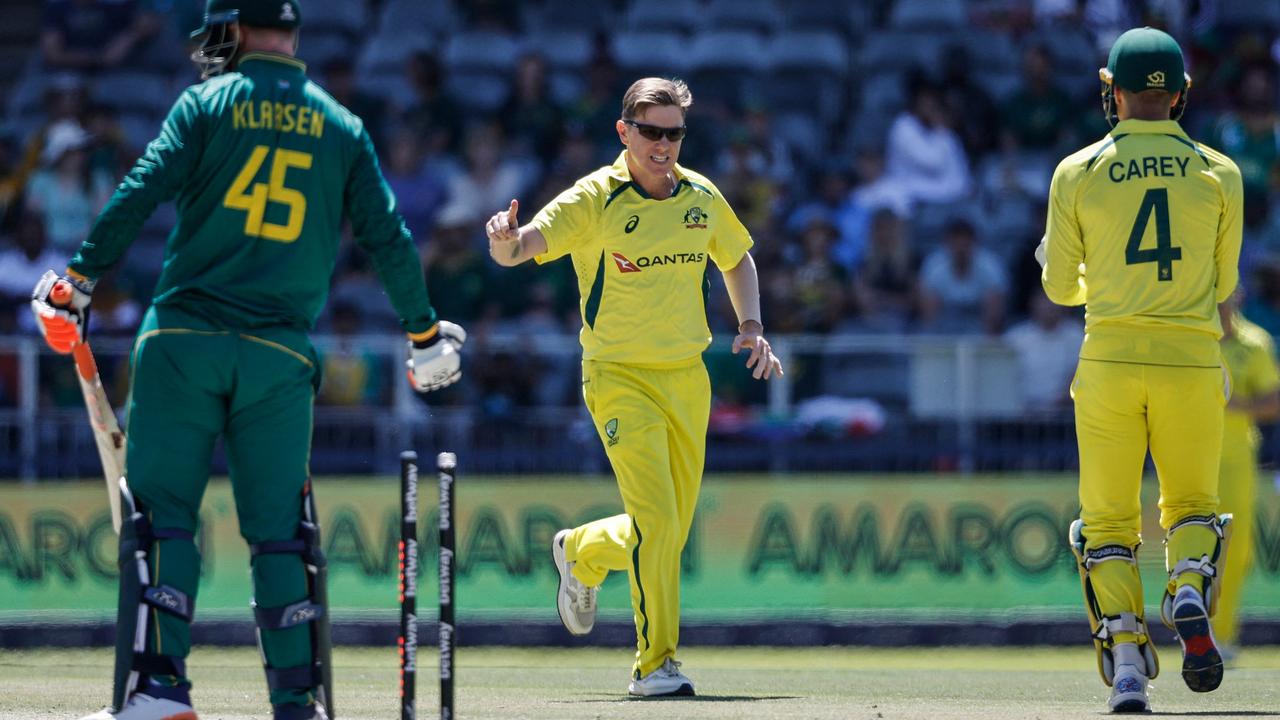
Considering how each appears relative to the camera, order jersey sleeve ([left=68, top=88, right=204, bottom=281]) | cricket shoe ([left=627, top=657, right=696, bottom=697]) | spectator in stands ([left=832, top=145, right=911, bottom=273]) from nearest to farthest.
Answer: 1. jersey sleeve ([left=68, top=88, right=204, bottom=281])
2. cricket shoe ([left=627, top=657, right=696, bottom=697])
3. spectator in stands ([left=832, top=145, right=911, bottom=273])

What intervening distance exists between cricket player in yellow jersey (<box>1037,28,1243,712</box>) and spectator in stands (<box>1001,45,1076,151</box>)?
930 cm

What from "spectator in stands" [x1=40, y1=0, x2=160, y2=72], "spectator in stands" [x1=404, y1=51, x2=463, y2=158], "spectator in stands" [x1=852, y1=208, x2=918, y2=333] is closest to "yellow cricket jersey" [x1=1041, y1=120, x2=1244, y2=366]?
"spectator in stands" [x1=852, y1=208, x2=918, y2=333]

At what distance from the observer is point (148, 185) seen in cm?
590

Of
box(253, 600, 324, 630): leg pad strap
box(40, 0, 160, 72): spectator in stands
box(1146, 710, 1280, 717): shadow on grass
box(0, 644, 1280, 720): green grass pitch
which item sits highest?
box(40, 0, 160, 72): spectator in stands

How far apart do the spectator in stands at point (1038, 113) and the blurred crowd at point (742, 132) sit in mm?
21

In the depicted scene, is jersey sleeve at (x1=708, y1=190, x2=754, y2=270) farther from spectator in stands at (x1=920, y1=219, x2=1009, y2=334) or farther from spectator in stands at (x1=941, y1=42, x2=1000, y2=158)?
spectator in stands at (x1=941, y1=42, x2=1000, y2=158)

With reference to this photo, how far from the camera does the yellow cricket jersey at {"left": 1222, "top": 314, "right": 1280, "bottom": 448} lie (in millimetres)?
10734

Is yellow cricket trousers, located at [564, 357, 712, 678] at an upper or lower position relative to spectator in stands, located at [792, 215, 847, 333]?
lower

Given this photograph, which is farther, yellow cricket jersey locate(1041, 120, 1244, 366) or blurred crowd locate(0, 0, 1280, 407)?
blurred crowd locate(0, 0, 1280, 407)

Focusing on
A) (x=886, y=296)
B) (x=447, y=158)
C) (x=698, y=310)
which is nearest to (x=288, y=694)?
(x=698, y=310)

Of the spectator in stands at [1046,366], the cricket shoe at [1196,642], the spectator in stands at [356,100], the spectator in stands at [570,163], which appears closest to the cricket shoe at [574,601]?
the cricket shoe at [1196,642]

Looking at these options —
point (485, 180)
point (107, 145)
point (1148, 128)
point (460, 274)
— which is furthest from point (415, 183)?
point (1148, 128)

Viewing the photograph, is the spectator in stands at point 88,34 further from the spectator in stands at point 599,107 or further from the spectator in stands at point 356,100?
the spectator in stands at point 599,107

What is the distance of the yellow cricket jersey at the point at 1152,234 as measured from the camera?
7.33 metres
